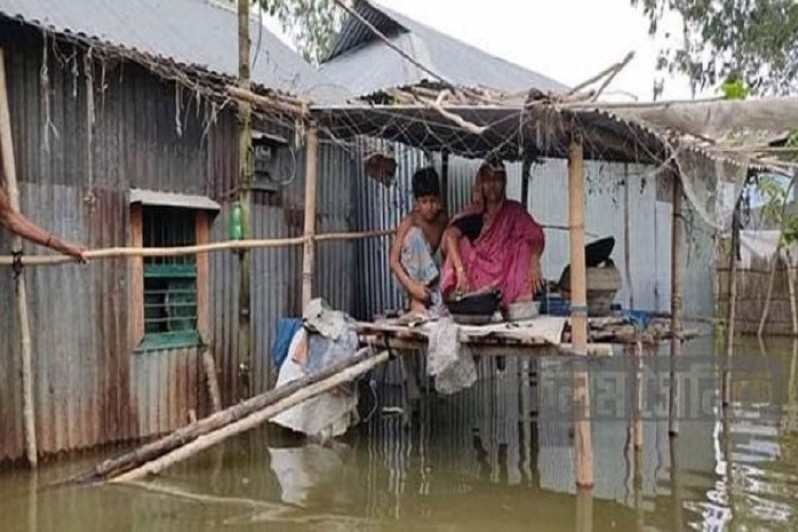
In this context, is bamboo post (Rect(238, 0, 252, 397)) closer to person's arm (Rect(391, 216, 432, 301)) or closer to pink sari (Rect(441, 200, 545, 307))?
person's arm (Rect(391, 216, 432, 301))

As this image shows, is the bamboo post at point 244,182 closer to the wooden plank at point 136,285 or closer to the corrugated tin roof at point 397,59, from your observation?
the wooden plank at point 136,285

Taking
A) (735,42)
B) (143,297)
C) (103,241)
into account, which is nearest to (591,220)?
(143,297)

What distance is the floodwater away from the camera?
216 inches

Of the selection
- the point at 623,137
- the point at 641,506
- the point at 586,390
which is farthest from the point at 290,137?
the point at 641,506

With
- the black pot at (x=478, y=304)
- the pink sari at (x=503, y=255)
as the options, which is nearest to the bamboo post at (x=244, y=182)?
the pink sari at (x=503, y=255)

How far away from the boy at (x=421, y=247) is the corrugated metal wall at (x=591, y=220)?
1916 millimetres

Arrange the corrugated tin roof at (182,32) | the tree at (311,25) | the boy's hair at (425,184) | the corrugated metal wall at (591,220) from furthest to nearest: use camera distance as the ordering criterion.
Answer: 1. the tree at (311,25)
2. the corrugated metal wall at (591,220)
3. the boy's hair at (425,184)
4. the corrugated tin roof at (182,32)

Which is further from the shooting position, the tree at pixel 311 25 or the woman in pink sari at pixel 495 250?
the tree at pixel 311 25

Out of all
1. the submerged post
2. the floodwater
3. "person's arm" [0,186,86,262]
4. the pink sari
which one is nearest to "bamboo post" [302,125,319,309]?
the pink sari

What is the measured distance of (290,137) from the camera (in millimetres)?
8617

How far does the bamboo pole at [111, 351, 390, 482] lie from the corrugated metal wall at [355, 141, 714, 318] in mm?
3477

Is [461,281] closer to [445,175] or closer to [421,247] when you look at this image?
[421,247]

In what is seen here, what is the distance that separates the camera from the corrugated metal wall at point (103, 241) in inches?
248

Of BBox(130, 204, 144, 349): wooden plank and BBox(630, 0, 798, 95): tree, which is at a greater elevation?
BBox(630, 0, 798, 95): tree
